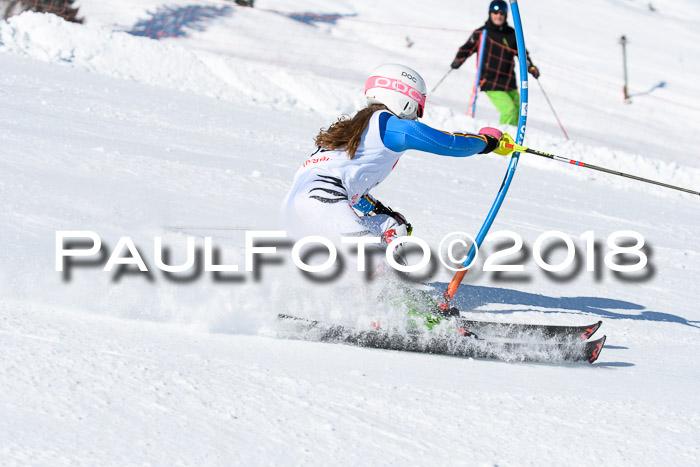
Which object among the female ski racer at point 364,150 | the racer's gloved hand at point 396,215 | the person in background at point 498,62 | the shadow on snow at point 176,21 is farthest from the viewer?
the shadow on snow at point 176,21

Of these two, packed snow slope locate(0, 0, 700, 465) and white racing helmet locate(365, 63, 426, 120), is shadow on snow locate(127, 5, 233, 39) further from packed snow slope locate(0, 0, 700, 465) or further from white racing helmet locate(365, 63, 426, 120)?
white racing helmet locate(365, 63, 426, 120)

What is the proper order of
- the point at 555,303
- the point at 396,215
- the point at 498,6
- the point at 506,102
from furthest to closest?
the point at 506,102 → the point at 498,6 → the point at 555,303 → the point at 396,215

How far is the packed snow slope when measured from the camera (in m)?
2.46

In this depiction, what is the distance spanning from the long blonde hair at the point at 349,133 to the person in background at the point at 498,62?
676 cm

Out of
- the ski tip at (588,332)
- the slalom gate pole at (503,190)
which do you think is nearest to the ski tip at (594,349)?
the ski tip at (588,332)

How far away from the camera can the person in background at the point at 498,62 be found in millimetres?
10484

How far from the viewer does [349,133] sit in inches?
157

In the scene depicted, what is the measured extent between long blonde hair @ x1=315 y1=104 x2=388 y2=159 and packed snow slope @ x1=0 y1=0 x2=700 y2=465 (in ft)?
2.30

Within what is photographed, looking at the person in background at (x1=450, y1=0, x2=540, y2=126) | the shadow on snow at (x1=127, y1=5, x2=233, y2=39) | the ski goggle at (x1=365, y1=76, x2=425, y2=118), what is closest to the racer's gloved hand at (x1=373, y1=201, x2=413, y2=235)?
the ski goggle at (x1=365, y1=76, x2=425, y2=118)

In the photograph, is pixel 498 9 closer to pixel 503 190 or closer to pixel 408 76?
Answer: pixel 503 190

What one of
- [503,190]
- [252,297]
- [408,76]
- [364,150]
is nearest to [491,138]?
[503,190]

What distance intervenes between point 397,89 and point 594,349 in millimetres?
1610

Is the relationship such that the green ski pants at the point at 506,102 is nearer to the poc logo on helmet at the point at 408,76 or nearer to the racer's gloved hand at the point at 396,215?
the racer's gloved hand at the point at 396,215

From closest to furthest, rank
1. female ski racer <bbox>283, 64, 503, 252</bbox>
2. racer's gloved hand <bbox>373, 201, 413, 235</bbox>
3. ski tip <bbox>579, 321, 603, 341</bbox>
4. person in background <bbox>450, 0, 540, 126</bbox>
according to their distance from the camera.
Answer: female ski racer <bbox>283, 64, 503, 252</bbox> → ski tip <bbox>579, 321, 603, 341</bbox> → racer's gloved hand <bbox>373, 201, 413, 235</bbox> → person in background <bbox>450, 0, 540, 126</bbox>
